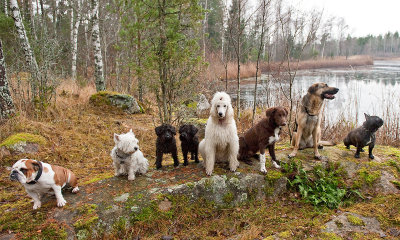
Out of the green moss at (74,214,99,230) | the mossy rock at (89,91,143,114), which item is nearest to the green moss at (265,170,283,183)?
the green moss at (74,214,99,230)

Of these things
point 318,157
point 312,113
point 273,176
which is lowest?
point 273,176

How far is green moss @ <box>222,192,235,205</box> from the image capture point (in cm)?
437

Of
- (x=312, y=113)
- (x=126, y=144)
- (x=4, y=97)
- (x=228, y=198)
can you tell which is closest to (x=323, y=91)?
(x=312, y=113)

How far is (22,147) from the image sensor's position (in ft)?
20.7

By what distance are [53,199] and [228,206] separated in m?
2.98

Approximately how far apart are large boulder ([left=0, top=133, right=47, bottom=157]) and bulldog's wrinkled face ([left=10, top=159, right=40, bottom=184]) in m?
3.69

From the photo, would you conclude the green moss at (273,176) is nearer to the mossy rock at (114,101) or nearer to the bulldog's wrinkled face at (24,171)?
the bulldog's wrinkled face at (24,171)

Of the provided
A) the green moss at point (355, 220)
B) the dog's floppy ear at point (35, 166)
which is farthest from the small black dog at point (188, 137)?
the green moss at point (355, 220)

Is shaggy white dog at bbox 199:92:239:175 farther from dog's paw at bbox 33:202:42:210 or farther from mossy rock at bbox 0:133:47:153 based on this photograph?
mossy rock at bbox 0:133:47:153

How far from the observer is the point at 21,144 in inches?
250

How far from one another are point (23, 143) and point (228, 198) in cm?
572

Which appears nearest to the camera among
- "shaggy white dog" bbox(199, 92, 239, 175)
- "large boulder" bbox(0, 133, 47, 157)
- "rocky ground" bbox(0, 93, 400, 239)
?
"rocky ground" bbox(0, 93, 400, 239)

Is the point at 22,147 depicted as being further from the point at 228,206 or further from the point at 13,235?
the point at 228,206

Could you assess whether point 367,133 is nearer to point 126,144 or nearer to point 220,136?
point 220,136
